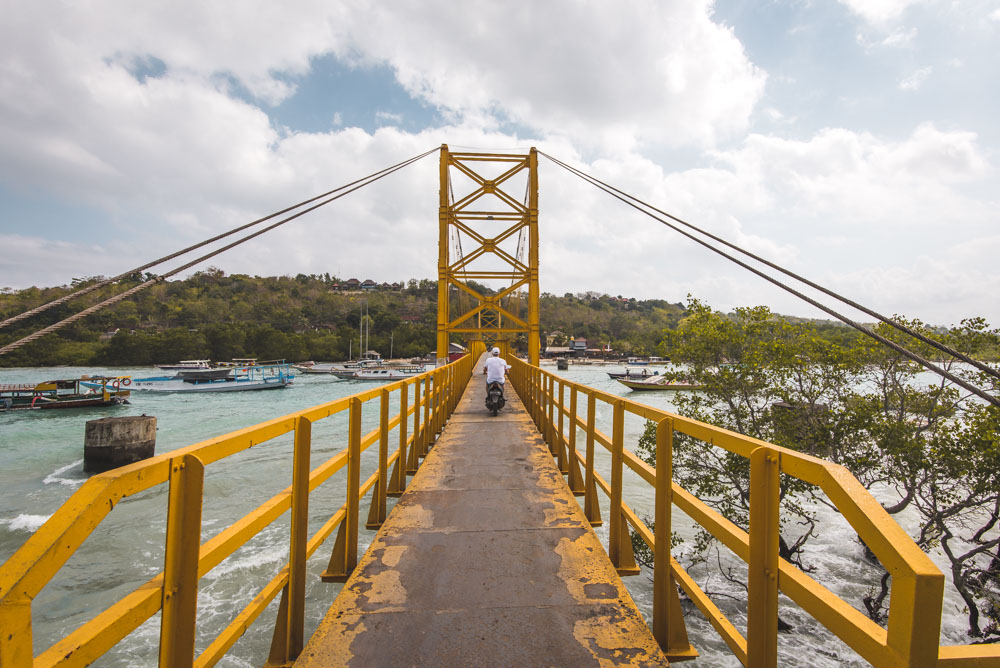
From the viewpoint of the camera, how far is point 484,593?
8.27 feet

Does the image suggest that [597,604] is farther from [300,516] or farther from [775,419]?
[775,419]

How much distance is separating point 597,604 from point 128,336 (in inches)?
3281

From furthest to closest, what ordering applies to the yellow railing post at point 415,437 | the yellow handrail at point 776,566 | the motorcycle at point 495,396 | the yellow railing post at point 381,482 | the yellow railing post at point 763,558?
the motorcycle at point 495,396, the yellow railing post at point 415,437, the yellow railing post at point 381,482, the yellow railing post at point 763,558, the yellow handrail at point 776,566

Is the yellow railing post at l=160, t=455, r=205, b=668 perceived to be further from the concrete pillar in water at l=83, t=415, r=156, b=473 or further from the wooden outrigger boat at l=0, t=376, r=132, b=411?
the wooden outrigger boat at l=0, t=376, r=132, b=411

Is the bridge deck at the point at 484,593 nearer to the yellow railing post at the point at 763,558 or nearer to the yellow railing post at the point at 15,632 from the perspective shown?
the yellow railing post at the point at 763,558

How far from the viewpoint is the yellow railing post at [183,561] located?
4.72 feet

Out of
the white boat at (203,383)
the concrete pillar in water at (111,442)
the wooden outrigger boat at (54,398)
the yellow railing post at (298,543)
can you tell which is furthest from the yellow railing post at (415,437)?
the white boat at (203,383)

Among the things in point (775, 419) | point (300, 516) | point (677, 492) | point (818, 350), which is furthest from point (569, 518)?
point (818, 350)

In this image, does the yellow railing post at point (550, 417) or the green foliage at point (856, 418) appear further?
the green foliage at point (856, 418)

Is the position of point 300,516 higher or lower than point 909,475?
higher

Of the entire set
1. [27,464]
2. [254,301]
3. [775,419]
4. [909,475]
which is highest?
[254,301]

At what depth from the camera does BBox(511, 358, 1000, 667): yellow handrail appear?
1068 millimetres

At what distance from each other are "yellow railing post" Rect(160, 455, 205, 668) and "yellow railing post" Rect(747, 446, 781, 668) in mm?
1770

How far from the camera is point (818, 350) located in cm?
888
